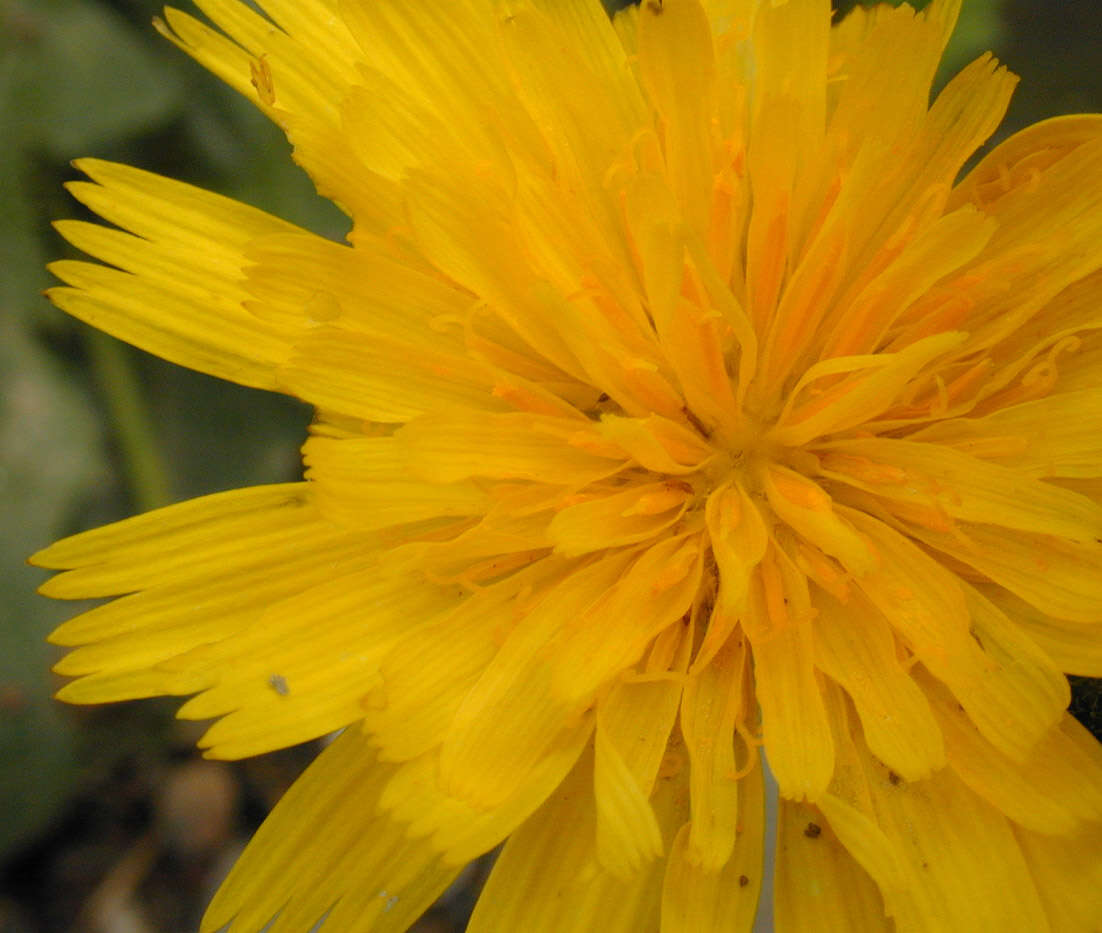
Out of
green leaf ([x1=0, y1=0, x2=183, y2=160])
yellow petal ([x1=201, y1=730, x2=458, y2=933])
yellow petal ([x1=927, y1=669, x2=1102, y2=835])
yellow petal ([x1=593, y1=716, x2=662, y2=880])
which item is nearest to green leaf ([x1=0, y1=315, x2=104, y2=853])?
green leaf ([x1=0, y1=0, x2=183, y2=160])

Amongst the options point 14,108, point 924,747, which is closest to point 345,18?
point 924,747

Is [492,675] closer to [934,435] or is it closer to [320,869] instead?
[320,869]

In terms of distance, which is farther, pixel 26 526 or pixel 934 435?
pixel 26 526

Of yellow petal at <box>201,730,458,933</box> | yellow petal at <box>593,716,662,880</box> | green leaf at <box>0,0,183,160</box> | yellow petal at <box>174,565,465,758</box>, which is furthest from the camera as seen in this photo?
green leaf at <box>0,0,183,160</box>

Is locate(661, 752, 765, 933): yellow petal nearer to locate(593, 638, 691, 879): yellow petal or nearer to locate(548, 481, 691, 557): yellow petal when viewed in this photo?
locate(593, 638, 691, 879): yellow petal

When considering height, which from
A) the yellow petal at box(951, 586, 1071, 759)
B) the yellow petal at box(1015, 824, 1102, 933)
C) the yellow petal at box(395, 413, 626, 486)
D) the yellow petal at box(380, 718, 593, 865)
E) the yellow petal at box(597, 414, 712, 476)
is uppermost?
the yellow petal at box(395, 413, 626, 486)

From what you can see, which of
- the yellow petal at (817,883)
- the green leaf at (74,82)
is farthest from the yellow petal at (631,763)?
the green leaf at (74,82)

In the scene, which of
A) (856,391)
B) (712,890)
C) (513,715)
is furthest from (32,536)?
(856,391)
